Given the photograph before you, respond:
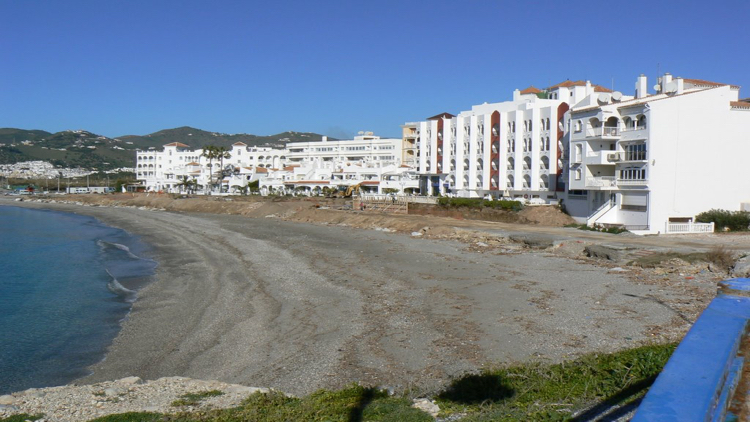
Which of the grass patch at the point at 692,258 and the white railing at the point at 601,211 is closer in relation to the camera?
the grass patch at the point at 692,258

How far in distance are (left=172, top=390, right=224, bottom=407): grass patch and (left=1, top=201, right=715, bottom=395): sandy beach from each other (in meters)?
1.49

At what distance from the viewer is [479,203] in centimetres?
5656

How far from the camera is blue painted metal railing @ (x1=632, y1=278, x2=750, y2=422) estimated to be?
246cm

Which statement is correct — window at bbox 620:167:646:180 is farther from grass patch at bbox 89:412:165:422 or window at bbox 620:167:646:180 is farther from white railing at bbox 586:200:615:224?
grass patch at bbox 89:412:165:422

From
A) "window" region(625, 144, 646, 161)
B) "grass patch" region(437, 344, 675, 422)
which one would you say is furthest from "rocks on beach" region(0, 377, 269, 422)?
"window" region(625, 144, 646, 161)

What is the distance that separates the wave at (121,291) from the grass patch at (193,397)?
1293cm

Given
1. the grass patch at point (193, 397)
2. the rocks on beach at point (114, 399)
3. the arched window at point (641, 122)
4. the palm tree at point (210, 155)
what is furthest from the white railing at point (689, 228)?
the palm tree at point (210, 155)

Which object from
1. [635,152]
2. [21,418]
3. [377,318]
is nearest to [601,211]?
[635,152]

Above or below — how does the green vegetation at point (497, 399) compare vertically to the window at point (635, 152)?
below

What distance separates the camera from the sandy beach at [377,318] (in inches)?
503

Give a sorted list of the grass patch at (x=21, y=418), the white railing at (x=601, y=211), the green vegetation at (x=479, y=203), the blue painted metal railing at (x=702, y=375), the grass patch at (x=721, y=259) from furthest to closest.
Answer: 1. the green vegetation at (x=479, y=203)
2. the white railing at (x=601, y=211)
3. the grass patch at (x=721, y=259)
4. the grass patch at (x=21, y=418)
5. the blue painted metal railing at (x=702, y=375)

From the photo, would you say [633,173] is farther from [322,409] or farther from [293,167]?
[293,167]

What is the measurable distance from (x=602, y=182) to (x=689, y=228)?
716 cm

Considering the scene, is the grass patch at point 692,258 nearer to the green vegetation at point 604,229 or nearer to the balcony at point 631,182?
the green vegetation at point 604,229
